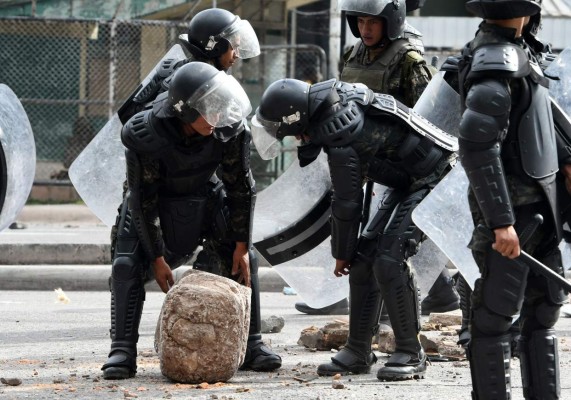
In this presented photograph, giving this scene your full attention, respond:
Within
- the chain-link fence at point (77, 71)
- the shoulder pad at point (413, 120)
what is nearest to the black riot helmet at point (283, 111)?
the shoulder pad at point (413, 120)

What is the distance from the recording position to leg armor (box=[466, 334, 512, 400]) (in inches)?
199

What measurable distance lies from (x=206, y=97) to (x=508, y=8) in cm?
154

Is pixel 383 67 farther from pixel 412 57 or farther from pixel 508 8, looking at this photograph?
pixel 508 8

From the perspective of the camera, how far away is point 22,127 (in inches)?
277

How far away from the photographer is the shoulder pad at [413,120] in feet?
21.0

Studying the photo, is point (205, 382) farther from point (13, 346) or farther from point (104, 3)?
point (104, 3)

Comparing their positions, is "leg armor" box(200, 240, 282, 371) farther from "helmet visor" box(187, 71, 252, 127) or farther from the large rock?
Result: "helmet visor" box(187, 71, 252, 127)

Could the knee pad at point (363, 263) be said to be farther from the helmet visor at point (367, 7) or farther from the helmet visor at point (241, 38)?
the helmet visor at point (367, 7)

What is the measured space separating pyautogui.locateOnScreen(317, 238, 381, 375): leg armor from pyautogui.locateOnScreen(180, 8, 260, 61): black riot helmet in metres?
1.12

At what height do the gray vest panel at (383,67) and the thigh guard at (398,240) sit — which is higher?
the gray vest panel at (383,67)

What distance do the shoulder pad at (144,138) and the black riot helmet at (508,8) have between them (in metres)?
1.77

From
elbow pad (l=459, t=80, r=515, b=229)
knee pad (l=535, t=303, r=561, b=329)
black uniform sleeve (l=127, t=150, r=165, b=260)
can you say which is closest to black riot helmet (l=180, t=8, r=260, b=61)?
black uniform sleeve (l=127, t=150, r=165, b=260)

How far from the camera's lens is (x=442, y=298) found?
8.80m

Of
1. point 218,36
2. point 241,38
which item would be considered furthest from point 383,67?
point 218,36
